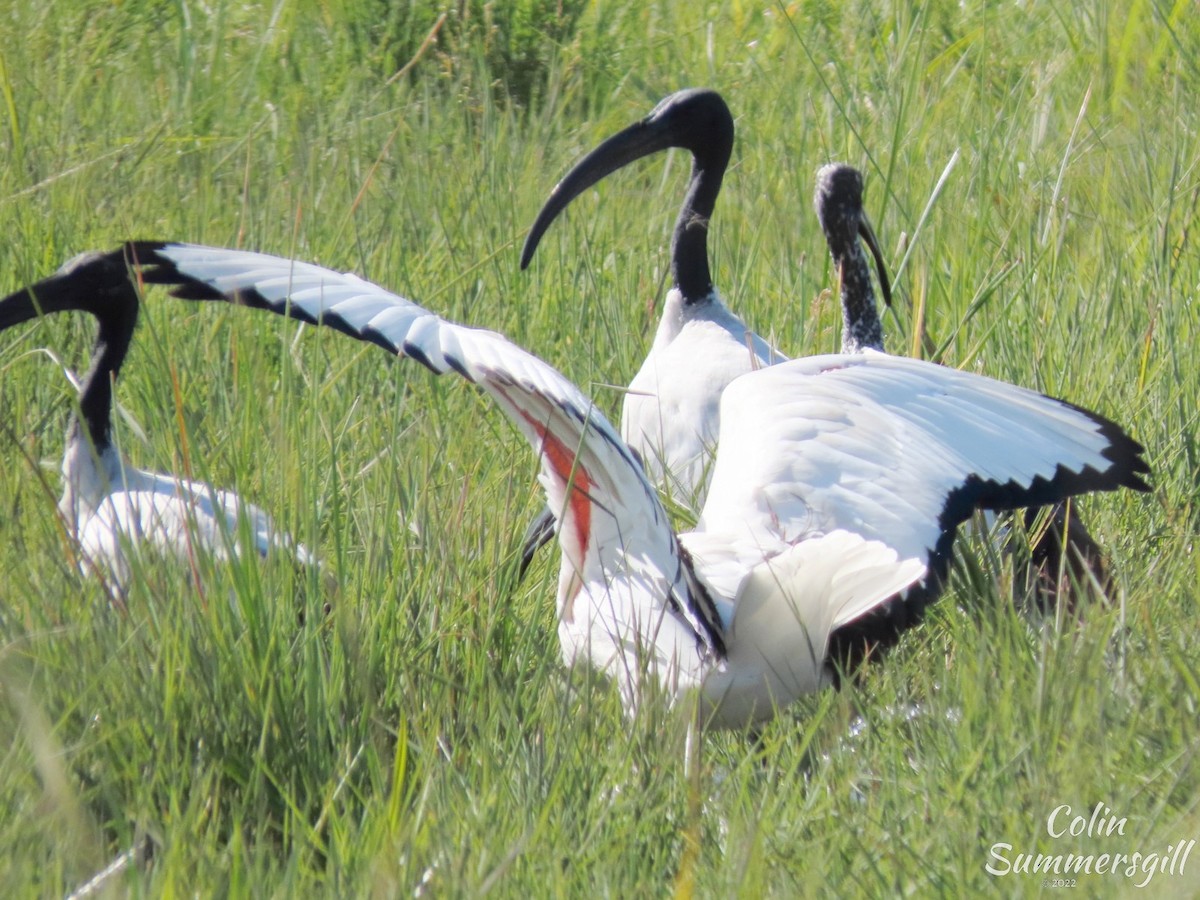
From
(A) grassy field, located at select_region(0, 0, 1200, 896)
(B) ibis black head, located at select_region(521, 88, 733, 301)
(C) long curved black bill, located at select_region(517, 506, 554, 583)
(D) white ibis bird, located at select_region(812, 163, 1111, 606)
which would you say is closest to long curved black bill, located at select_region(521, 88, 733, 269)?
(B) ibis black head, located at select_region(521, 88, 733, 301)

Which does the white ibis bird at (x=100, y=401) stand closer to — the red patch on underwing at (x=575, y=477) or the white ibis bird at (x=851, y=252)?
the red patch on underwing at (x=575, y=477)

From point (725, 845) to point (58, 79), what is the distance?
154 inches

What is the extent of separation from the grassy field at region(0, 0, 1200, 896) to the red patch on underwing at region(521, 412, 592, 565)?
0.14 m

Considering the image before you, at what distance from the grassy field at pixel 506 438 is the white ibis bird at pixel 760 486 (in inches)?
4.1

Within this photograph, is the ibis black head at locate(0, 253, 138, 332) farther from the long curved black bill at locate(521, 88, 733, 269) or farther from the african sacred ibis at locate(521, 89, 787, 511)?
the long curved black bill at locate(521, 88, 733, 269)

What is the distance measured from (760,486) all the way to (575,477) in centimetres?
40

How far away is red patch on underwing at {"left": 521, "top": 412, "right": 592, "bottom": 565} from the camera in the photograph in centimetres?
A: 248

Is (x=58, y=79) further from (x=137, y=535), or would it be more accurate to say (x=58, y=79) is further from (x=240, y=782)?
(x=240, y=782)

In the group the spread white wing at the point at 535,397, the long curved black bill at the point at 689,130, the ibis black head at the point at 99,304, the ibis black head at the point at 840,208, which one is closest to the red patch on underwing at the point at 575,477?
the spread white wing at the point at 535,397

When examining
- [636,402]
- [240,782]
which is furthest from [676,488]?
[240,782]

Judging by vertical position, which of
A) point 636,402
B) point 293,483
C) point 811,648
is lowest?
point 636,402

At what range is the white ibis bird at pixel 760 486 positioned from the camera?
238 cm

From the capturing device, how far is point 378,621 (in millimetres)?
2412

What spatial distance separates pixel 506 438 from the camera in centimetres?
380
